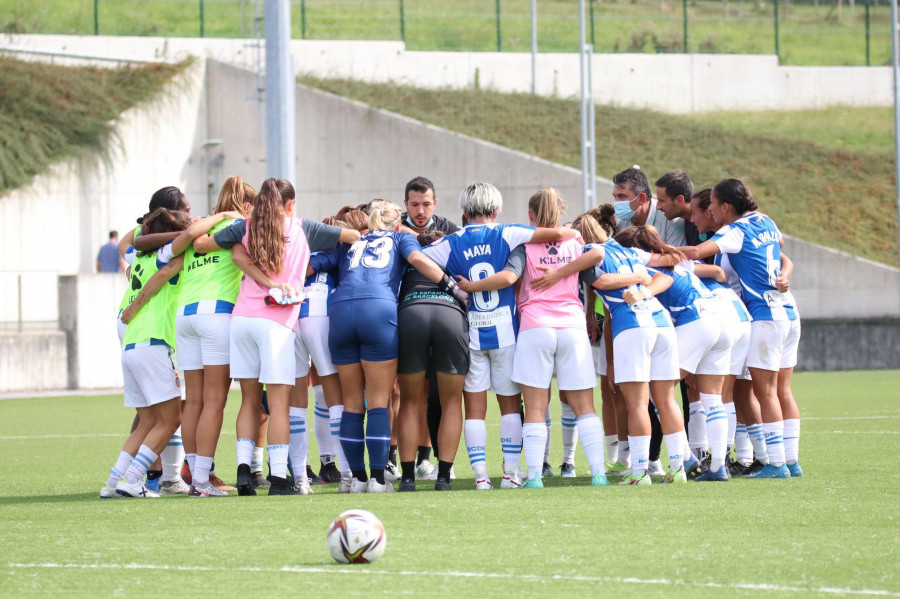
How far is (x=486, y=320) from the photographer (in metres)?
8.31

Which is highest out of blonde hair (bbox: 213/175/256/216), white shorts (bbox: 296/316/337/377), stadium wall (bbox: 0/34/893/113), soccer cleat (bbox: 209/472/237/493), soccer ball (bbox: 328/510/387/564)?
stadium wall (bbox: 0/34/893/113)

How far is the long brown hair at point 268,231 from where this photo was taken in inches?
315

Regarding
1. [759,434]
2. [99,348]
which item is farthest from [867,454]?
[99,348]

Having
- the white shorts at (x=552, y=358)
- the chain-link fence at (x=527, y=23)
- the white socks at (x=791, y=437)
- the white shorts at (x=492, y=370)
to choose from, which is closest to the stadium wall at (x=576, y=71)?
the chain-link fence at (x=527, y=23)

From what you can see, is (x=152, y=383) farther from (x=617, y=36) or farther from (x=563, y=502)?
(x=617, y=36)

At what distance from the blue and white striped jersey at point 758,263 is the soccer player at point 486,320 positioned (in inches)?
47.5

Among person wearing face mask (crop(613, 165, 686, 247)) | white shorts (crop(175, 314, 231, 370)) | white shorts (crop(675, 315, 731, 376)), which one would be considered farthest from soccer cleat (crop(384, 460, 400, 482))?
person wearing face mask (crop(613, 165, 686, 247))

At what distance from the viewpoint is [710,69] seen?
3703 centimetres

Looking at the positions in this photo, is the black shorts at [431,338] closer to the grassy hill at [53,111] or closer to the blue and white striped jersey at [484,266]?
the blue and white striped jersey at [484,266]

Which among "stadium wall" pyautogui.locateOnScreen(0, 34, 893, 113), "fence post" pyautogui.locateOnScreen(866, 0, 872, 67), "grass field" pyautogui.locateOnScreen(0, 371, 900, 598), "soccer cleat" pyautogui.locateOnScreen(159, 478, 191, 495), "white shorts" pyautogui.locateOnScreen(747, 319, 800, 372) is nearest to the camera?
"grass field" pyautogui.locateOnScreen(0, 371, 900, 598)

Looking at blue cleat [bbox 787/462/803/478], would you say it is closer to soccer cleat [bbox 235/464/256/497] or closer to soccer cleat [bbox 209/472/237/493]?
soccer cleat [bbox 235/464/256/497]

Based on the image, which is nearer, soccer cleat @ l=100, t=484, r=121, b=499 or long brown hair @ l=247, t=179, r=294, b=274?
long brown hair @ l=247, t=179, r=294, b=274

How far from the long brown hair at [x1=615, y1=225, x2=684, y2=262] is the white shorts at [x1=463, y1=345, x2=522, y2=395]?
1.13 m

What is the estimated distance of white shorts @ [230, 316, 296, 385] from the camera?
8.06 metres
